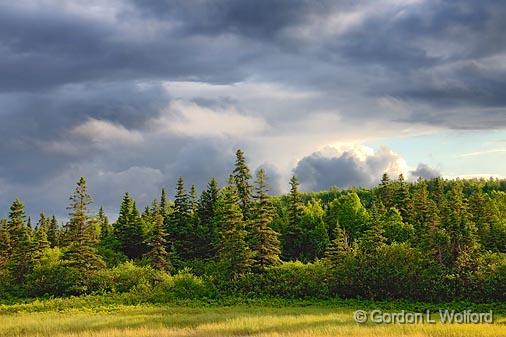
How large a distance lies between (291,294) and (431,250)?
15802 millimetres

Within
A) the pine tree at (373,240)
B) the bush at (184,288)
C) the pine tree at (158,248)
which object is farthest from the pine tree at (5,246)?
the pine tree at (373,240)

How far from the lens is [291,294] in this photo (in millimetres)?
65625

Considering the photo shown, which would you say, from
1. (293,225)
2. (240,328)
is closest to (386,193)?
(293,225)

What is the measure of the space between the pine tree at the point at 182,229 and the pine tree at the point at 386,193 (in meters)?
35.0

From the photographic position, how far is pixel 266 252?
A: 6956 centimetres

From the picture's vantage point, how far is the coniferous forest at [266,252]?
62031mm

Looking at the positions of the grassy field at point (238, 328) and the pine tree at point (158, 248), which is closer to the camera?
the grassy field at point (238, 328)

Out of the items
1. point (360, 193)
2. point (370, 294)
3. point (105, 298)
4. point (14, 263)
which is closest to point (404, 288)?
point (370, 294)

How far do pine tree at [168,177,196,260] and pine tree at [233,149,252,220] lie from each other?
1039 centimetres

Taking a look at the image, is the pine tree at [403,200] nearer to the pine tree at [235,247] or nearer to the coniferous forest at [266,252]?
the coniferous forest at [266,252]

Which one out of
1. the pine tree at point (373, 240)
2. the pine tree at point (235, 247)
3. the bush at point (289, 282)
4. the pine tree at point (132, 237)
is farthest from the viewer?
the pine tree at point (132, 237)

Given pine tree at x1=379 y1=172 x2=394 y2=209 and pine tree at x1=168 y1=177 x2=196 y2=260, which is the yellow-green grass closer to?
pine tree at x1=168 y1=177 x2=196 y2=260

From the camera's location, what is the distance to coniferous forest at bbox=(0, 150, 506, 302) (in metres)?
62.0

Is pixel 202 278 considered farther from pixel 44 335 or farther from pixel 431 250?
pixel 44 335
